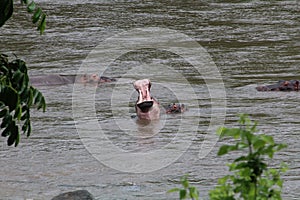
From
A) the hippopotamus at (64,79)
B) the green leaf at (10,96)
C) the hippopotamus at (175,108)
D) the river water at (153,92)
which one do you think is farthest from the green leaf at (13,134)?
the hippopotamus at (64,79)

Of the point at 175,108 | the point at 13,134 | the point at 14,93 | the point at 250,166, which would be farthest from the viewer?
the point at 175,108

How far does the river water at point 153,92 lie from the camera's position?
23.2 feet

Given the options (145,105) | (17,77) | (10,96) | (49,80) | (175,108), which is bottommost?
(10,96)

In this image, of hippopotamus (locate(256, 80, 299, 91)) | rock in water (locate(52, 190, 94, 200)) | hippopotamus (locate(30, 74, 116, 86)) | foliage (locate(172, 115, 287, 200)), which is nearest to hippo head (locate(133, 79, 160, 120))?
hippopotamus (locate(256, 80, 299, 91))

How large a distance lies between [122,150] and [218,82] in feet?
11.5

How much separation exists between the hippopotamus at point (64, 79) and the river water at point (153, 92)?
0.15 m

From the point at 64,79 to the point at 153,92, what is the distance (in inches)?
51.3

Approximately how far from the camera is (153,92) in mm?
10891

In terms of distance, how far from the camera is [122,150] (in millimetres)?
8047

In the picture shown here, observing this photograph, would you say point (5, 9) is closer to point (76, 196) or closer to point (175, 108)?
point (76, 196)

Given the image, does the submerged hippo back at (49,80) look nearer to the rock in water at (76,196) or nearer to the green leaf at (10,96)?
the rock in water at (76,196)

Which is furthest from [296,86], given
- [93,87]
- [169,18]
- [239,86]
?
[169,18]

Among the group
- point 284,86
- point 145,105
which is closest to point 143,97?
point 145,105

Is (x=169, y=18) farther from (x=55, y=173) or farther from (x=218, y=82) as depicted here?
(x=55, y=173)
